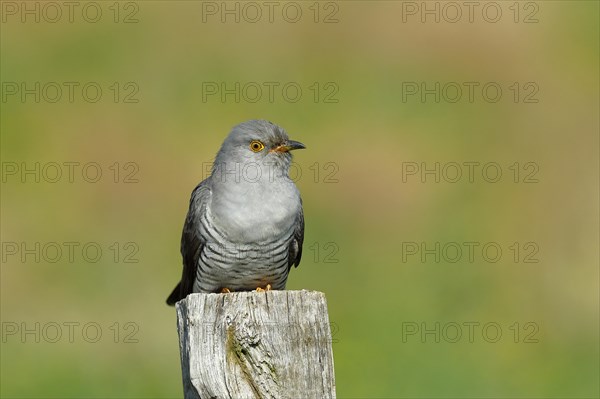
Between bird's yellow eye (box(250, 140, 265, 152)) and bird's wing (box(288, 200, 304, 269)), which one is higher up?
bird's yellow eye (box(250, 140, 265, 152))

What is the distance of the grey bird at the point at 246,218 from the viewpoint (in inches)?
236

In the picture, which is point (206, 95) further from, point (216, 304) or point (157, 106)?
point (216, 304)

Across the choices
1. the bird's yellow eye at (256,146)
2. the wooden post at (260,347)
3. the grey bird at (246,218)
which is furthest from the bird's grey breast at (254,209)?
the wooden post at (260,347)

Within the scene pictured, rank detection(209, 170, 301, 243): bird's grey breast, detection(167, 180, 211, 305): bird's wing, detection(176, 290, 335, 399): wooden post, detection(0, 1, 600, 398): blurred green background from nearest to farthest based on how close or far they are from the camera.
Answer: detection(176, 290, 335, 399): wooden post
detection(209, 170, 301, 243): bird's grey breast
detection(167, 180, 211, 305): bird's wing
detection(0, 1, 600, 398): blurred green background

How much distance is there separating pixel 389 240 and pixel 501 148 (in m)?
2.40

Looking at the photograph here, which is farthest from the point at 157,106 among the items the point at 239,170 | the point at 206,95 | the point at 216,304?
the point at 216,304

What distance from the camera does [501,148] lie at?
13.3m

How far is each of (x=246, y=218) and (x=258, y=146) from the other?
1.92ft

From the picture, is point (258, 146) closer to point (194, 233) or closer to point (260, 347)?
point (194, 233)

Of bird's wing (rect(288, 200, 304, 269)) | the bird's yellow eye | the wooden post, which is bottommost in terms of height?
Result: the wooden post

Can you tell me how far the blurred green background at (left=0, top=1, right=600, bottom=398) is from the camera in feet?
33.0

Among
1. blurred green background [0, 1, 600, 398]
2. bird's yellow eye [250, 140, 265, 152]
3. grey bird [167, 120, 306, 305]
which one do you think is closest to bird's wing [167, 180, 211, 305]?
grey bird [167, 120, 306, 305]

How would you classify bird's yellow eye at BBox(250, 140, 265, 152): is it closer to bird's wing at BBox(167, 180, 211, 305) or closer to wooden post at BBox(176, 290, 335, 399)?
bird's wing at BBox(167, 180, 211, 305)

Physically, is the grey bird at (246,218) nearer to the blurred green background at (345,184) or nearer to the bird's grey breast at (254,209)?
the bird's grey breast at (254,209)
